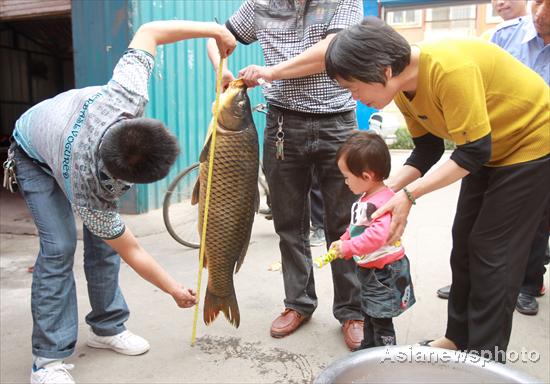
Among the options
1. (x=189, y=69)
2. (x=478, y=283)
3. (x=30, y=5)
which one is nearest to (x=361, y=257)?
(x=478, y=283)

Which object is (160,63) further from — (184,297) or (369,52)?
(369,52)

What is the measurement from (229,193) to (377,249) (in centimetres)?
73

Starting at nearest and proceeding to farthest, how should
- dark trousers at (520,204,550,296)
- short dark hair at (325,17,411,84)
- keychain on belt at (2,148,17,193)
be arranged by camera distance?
1. short dark hair at (325,17,411,84)
2. keychain on belt at (2,148,17,193)
3. dark trousers at (520,204,550,296)

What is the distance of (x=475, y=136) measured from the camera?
1779 millimetres

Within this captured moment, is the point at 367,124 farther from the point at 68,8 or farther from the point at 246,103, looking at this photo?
the point at 246,103

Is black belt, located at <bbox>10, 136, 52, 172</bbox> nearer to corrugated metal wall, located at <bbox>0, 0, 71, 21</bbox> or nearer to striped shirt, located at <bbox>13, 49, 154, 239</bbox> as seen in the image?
striped shirt, located at <bbox>13, 49, 154, 239</bbox>

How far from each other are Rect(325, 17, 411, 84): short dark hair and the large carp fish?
0.64 m

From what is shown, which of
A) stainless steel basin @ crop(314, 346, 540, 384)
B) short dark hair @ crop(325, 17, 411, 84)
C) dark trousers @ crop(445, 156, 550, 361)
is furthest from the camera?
dark trousers @ crop(445, 156, 550, 361)

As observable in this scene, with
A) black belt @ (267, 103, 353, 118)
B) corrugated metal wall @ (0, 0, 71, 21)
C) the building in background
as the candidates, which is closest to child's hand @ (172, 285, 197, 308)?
black belt @ (267, 103, 353, 118)

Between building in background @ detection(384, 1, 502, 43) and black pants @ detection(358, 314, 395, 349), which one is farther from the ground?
black pants @ detection(358, 314, 395, 349)

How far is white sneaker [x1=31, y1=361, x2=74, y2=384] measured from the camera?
2.36m

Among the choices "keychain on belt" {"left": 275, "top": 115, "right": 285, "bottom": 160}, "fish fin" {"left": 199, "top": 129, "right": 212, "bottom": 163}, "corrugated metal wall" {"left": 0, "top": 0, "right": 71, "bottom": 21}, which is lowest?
"keychain on belt" {"left": 275, "top": 115, "right": 285, "bottom": 160}

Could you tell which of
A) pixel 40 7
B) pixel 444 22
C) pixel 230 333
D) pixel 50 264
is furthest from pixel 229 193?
pixel 444 22

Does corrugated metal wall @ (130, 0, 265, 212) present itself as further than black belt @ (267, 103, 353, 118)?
Yes
